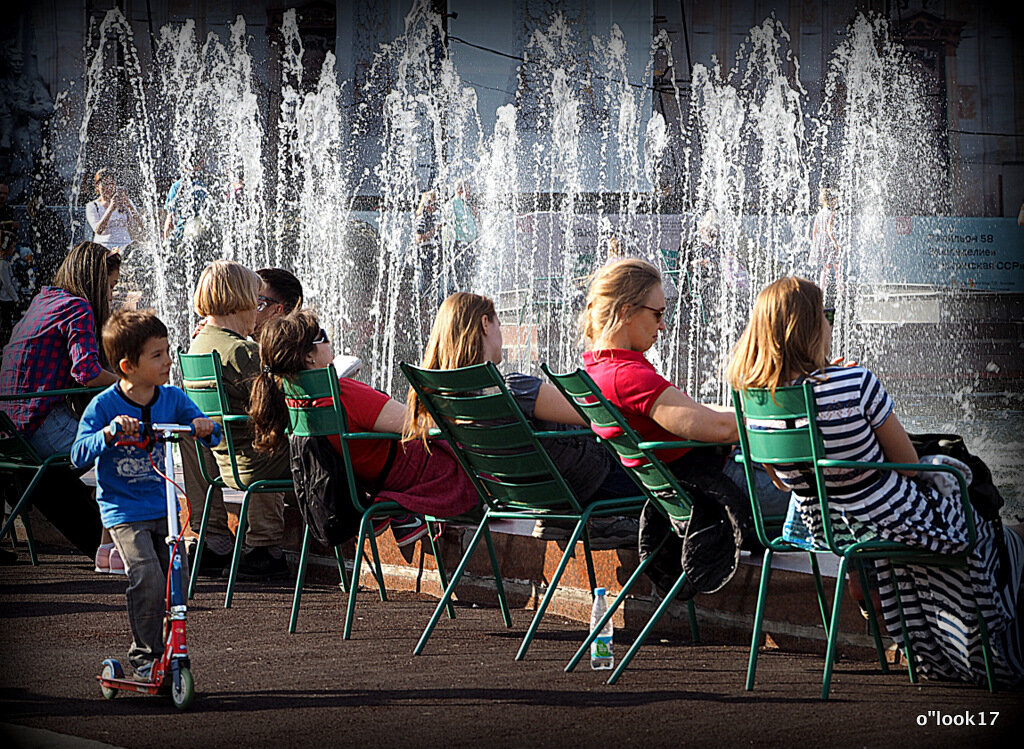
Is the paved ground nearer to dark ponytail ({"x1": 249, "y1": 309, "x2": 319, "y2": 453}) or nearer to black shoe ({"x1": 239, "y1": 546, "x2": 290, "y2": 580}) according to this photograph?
dark ponytail ({"x1": 249, "y1": 309, "x2": 319, "y2": 453})

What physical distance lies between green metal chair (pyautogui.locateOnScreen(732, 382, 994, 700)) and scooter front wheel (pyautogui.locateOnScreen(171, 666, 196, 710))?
1.49 metres

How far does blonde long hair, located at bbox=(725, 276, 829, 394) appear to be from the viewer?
373 cm

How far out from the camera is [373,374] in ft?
55.9

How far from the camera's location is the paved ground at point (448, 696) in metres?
3.37

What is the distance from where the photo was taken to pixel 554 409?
465 cm

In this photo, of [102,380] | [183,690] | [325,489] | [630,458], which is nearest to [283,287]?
[102,380]

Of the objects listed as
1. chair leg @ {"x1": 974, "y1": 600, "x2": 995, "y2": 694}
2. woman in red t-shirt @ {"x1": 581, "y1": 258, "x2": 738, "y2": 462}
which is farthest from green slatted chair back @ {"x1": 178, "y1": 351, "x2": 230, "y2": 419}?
chair leg @ {"x1": 974, "y1": 600, "x2": 995, "y2": 694}

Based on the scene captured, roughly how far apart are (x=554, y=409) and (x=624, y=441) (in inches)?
22.3

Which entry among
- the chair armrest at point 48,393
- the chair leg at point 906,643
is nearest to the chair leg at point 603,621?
the chair leg at point 906,643

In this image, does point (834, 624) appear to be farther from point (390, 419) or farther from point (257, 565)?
point (257, 565)

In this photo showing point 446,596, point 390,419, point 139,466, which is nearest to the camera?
point 139,466

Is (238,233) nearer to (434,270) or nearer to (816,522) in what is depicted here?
(434,270)

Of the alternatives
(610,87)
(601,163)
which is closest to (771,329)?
(601,163)

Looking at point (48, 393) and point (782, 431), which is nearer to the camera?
point (782, 431)
